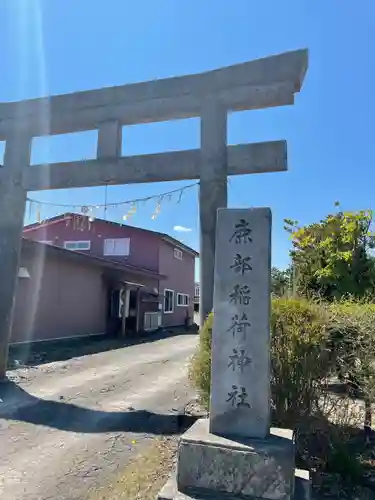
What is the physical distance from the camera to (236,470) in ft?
10.0

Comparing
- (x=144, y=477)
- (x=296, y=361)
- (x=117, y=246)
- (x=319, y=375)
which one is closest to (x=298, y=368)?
(x=296, y=361)

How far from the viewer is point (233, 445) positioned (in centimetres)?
312

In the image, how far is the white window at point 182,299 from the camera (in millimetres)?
26316

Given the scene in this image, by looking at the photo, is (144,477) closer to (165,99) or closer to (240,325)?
(240,325)

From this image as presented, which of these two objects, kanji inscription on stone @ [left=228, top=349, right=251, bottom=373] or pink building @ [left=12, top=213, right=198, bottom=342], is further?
pink building @ [left=12, top=213, right=198, bottom=342]

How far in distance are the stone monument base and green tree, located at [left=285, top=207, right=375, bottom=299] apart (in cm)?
635

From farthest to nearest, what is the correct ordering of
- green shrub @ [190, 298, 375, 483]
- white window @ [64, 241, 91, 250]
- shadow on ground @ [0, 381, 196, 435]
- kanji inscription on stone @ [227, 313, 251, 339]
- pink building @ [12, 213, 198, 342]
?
1. white window @ [64, 241, 91, 250]
2. pink building @ [12, 213, 198, 342]
3. shadow on ground @ [0, 381, 196, 435]
4. green shrub @ [190, 298, 375, 483]
5. kanji inscription on stone @ [227, 313, 251, 339]

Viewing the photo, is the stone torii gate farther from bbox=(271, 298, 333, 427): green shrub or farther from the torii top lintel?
bbox=(271, 298, 333, 427): green shrub

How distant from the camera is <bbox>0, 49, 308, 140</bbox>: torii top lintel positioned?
20.0 feet

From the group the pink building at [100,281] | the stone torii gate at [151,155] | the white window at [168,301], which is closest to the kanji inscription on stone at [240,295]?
the stone torii gate at [151,155]

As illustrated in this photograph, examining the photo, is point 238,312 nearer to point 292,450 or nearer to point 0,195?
point 292,450

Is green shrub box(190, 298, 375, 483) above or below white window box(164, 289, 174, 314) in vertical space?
below

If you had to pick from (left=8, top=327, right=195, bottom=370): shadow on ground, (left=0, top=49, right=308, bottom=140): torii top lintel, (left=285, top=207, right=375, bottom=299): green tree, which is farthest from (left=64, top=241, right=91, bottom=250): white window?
(left=0, top=49, right=308, bottom=140): torii top lintel

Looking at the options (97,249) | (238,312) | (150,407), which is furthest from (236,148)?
(97,249)
